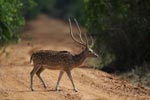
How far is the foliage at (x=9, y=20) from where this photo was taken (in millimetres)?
19736

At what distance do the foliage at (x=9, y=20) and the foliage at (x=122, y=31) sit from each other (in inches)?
114

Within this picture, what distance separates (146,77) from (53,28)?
37054mm

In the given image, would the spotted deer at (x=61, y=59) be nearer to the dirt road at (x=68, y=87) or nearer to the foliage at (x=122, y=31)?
the dirt road at (x=68, y=87)

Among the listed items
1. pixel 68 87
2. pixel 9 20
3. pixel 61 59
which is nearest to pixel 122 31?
pixel 9 20

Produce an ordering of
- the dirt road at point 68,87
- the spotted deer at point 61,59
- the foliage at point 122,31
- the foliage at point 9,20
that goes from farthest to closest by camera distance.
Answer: the foliage at point 122,31 → the foliage at point 9,20 → the spotted deer at point 61,59 → the dirt road at point 68,87

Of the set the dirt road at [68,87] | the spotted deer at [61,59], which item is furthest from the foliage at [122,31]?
the spotted deer at [61,59]

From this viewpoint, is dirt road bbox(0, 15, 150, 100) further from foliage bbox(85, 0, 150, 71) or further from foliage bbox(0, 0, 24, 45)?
foliage bbox(85, 0, 150, 71)

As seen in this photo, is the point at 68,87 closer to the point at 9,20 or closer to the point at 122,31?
the point at 9,20

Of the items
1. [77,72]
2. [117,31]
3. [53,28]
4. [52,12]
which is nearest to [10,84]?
[77,72]

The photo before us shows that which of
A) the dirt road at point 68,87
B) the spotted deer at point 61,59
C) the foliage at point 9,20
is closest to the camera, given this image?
the dirt road at point 68,87

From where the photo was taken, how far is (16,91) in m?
15.0

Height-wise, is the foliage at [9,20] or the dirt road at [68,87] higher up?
the foliage at [9,20]

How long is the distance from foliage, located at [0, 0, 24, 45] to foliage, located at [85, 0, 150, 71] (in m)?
2.90

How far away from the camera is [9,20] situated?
20.0 m
